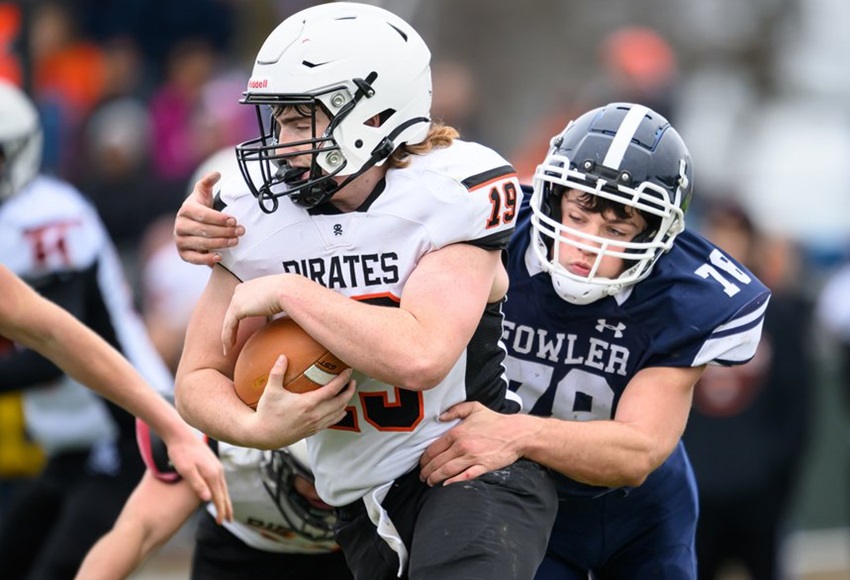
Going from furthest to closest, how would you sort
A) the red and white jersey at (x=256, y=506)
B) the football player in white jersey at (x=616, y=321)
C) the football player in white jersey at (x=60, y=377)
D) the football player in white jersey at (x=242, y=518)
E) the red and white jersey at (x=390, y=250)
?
the football player in white jersey at (x=60, y=377) < the red and white jersey at (x=256, y=506) < the football player in white jersey at (x=242, y=518) < the football player in white jersey at (x=616, y=321) < the red and white jersey at (x=390, y=250)

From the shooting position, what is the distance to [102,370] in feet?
15.8

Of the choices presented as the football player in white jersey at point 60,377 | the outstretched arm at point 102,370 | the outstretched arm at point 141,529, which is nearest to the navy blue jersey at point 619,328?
the outstretched arm at point 102,370

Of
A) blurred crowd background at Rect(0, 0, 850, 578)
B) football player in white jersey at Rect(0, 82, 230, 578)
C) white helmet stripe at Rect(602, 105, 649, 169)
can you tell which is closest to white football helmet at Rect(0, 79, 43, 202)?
football player in white jersey at Rect(0, 82, 230, 578)

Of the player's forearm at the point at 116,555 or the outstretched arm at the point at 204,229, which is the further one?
the player's forearm at the point at 116,555

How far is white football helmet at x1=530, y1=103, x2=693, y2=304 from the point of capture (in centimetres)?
457

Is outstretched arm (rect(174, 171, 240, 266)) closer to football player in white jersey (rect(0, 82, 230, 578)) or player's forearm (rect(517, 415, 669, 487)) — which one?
player's forearm (rect(517, 415, 669, 487))

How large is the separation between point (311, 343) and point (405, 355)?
0.27m

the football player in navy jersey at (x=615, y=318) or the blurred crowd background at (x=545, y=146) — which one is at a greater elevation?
the football player in navy jersey at (x=615, y=318)

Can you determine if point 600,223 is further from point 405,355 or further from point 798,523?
point 798,523

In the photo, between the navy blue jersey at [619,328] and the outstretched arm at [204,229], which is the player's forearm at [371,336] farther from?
the navy blue jersey at [619,328]

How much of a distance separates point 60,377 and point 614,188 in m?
2.90

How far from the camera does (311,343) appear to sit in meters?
4.01

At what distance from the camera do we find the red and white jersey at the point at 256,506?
16.6 ft

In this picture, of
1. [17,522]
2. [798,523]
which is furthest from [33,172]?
[798,523]
